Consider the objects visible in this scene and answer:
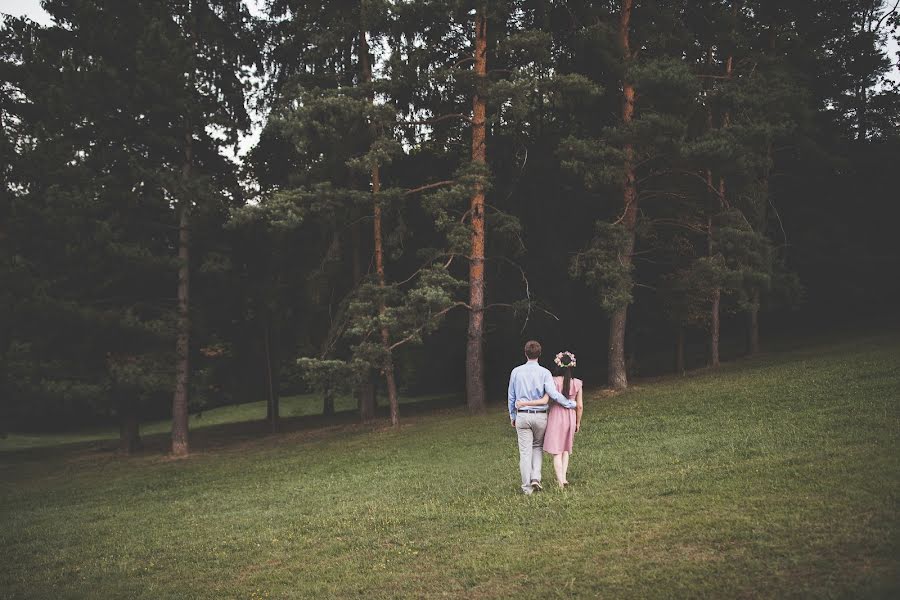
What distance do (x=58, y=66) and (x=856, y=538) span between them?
81.1ft

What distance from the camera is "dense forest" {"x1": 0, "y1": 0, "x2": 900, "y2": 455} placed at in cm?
2089

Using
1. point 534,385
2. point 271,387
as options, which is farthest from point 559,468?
point 271,387

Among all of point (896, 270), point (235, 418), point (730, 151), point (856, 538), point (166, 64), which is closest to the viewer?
point (856, 538)

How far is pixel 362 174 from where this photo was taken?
941 inches

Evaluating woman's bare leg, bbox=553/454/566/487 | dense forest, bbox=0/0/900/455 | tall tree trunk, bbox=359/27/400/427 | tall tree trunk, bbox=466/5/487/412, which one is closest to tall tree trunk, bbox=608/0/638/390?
dense forest, bbox=0/0/900/455

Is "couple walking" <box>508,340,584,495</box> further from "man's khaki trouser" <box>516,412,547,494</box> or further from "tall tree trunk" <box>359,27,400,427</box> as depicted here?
"tall tree trunk" <box>359,27,400,427</box>

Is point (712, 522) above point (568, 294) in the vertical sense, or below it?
below

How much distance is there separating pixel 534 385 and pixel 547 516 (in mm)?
1656

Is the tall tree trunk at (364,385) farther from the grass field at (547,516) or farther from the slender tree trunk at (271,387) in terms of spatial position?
the grass field at (547,516)

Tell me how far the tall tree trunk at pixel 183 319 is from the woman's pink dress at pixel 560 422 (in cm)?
1633

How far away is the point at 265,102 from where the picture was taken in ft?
79.1

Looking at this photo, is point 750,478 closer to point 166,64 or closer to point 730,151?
point 730,151

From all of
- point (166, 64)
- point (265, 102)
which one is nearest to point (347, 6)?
point (265, 102)

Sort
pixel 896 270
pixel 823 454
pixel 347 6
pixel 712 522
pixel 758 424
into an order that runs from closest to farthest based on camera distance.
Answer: pixel 712 522
pixel 823 454
pixel 758 424
pixel 347 6
pixel 896 270
